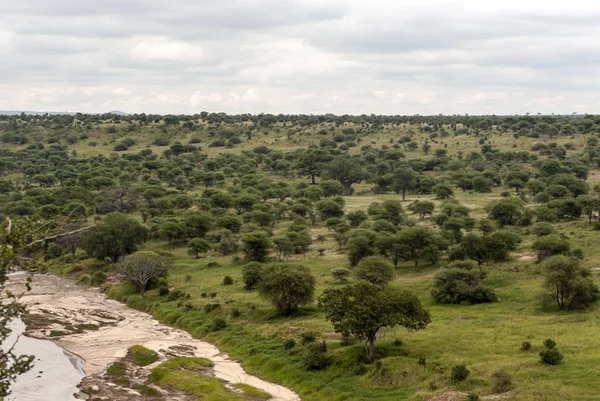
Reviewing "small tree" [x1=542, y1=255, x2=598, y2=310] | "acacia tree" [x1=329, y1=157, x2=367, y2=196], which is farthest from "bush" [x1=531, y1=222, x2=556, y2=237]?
"acacia tree" [x1=329, y1=157, x2=367, y2=196]

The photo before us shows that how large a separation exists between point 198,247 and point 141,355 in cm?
3468

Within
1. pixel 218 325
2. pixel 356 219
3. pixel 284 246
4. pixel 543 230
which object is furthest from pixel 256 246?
pixel 543 230

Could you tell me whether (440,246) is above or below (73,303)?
above

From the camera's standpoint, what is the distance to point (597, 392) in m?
31.5

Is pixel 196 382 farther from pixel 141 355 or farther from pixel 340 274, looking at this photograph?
pixel 340 274

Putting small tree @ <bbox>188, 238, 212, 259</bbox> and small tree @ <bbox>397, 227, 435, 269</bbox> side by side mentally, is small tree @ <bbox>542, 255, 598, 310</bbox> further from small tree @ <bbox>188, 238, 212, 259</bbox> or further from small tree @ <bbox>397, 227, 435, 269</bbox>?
small tree @ <bbox>188, 238, 212, 259</bbox>

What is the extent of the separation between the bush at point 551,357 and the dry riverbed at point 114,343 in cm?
1718

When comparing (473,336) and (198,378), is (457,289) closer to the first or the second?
(473,336)

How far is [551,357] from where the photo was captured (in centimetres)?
3612

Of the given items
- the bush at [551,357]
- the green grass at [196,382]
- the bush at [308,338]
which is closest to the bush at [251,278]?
the green grass at [196,382]

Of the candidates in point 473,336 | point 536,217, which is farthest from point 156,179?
point 473,336

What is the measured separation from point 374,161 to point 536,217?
79.9m

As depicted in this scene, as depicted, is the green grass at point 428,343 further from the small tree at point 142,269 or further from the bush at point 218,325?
the small tree at point 142,269

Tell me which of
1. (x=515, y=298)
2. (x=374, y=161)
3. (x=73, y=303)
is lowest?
(x=73, y=303)
